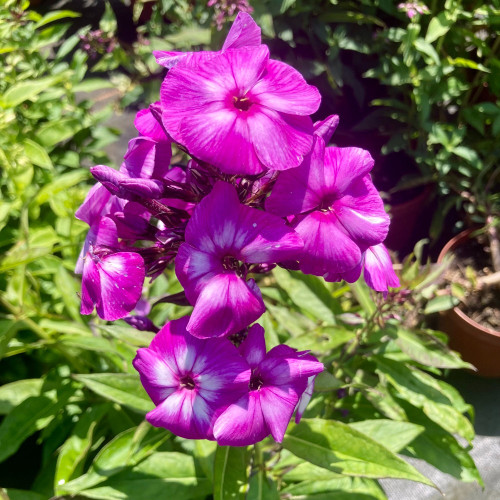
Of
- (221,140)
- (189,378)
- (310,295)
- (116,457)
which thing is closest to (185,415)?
(189,378)

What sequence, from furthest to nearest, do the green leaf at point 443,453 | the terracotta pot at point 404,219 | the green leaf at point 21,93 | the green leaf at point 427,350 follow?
the terracotta pot at point 404,219
the green leaf at point 21,93
the green leaf at point 443,453
the green leaf at point 427,350

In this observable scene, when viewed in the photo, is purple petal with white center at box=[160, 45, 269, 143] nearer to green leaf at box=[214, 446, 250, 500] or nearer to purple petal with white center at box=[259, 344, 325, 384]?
purple petal with white center at box=[259, 344, 325, 384]

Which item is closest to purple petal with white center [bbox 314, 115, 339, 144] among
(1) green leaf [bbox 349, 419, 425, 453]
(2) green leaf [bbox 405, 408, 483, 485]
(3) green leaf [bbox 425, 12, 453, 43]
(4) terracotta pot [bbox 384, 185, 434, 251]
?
(1) green leaf [bbox 349, 419, 425, 453]

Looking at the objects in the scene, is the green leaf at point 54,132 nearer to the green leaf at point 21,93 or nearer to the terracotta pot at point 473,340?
the green leaf at point 21,93

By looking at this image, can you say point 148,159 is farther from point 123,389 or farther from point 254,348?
point 123,389

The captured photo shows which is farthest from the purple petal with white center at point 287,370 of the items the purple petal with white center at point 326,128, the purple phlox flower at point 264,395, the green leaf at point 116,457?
the green leaf at point 116,457

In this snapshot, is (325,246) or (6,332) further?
(6,332)

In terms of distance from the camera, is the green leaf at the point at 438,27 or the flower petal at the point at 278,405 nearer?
the flower petal at the point at 278,405
